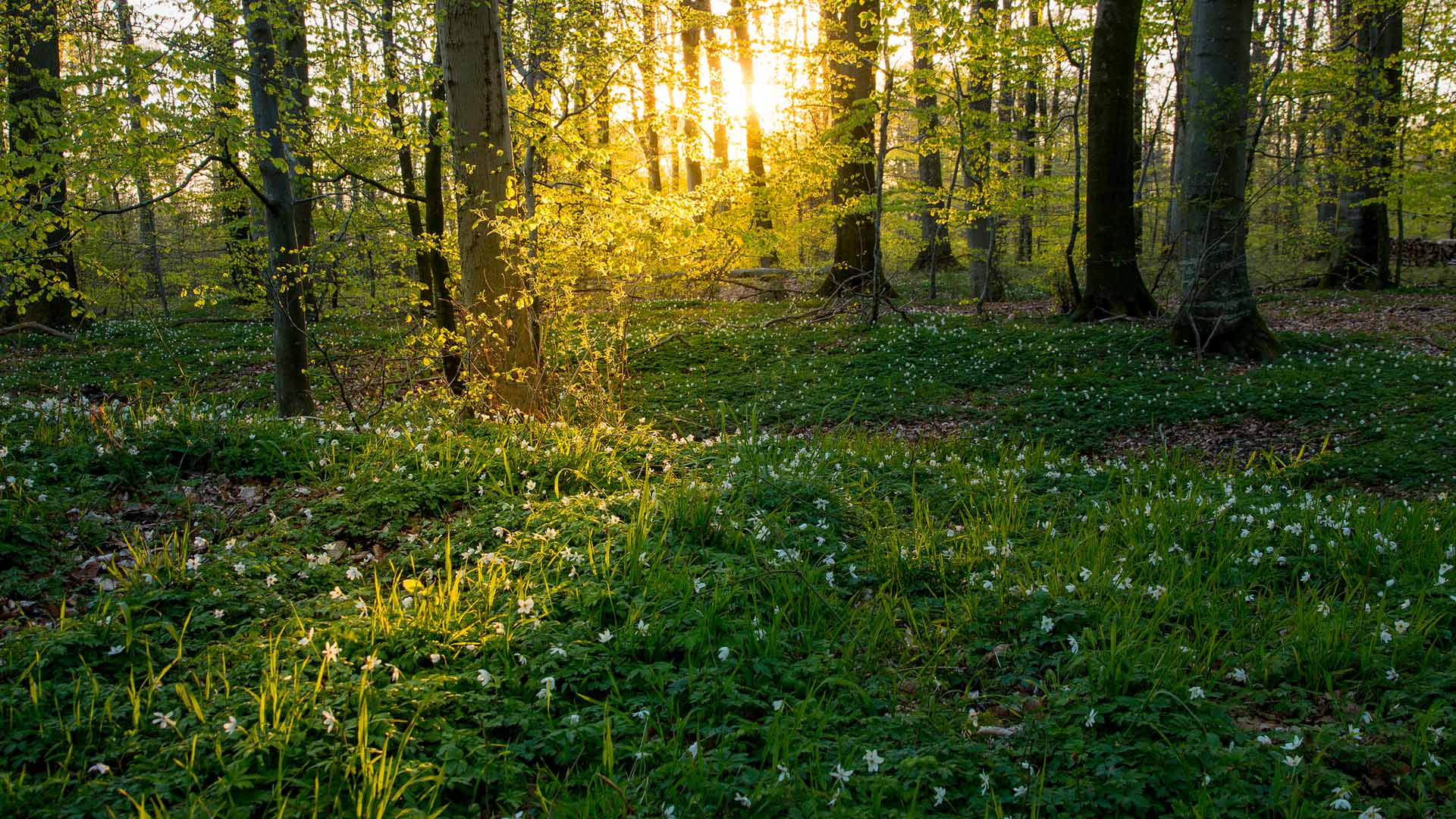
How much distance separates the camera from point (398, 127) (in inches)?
384

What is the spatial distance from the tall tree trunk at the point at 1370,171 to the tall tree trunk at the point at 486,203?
1661 centimetres

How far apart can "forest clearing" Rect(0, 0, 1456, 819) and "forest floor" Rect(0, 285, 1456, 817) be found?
0.08 ft

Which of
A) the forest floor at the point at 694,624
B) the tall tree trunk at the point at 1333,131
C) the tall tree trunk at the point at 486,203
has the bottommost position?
the forest floor at the point at 694,624

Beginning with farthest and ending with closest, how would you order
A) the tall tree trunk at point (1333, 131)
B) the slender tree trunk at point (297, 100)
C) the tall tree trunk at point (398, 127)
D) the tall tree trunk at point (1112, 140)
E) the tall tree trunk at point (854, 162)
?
1. the tall tree trunk at point (854, 162)
2. the tall tree trunk at point (1333, 131)
3. the tall tree trunk at point (1112, 140)
4. the tall tree trunk at point (398, 127)
5. the slender tree trunk at point (297, 100)

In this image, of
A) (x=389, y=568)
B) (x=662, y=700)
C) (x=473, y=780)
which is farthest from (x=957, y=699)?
(x=389, y=568)

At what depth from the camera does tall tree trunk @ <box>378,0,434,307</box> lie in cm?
840

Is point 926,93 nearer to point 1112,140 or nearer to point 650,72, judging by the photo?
point 1112,140

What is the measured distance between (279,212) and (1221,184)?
11562mm

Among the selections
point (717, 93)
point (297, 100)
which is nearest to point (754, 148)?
point (717, 93)

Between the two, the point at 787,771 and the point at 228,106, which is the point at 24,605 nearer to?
the point at 787,771

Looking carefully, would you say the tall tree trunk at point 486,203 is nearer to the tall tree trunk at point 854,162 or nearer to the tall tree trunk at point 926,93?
the tall tree trunk at point 926,93

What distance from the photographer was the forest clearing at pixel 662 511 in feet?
8.31

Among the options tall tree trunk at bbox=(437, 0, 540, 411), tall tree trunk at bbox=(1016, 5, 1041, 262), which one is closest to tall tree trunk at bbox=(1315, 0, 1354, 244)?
tall tree trunk at bbox=(1016, 5, 1041, 262)

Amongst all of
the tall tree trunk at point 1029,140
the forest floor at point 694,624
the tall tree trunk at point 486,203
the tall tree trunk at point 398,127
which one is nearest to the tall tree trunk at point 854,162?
the tall tree trunk at point 1029,140
